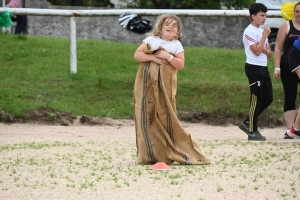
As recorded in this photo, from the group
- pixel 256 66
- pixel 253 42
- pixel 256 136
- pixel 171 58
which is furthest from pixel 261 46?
pixel 171 58

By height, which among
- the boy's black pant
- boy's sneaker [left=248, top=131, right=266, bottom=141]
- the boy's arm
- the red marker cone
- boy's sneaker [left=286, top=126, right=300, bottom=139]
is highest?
the boy's arm

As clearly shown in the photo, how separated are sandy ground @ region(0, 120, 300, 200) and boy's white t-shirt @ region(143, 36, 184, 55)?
4.00ft

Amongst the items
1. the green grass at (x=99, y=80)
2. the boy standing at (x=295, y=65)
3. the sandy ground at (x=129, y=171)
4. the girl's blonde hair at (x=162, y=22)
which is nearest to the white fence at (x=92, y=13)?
the green grass at (x=99, y=80)

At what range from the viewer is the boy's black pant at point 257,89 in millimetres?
11422

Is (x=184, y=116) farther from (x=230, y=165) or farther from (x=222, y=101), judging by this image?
(x=230, y=165)

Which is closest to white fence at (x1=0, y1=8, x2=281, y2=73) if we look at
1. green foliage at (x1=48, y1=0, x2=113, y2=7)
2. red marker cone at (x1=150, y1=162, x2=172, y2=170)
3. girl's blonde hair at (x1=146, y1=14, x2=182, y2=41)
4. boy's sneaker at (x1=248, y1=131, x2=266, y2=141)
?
boy's sneaker at (x1=248, y1=131, x2=266, y2=141)

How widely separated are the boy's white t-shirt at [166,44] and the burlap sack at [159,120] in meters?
0.10

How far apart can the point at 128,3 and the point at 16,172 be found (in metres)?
17.2

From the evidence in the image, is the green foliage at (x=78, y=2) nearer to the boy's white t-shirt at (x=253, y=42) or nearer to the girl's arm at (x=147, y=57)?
the boy's white t-shirt at (x=253, y=42)

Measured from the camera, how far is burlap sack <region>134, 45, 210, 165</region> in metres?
8.88

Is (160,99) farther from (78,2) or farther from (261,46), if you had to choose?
(78,2)

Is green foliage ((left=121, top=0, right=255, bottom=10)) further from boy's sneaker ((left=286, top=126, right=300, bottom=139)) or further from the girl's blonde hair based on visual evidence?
the girl's blonde hair

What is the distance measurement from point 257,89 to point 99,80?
4240 mm

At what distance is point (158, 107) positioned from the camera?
29.1 ft
